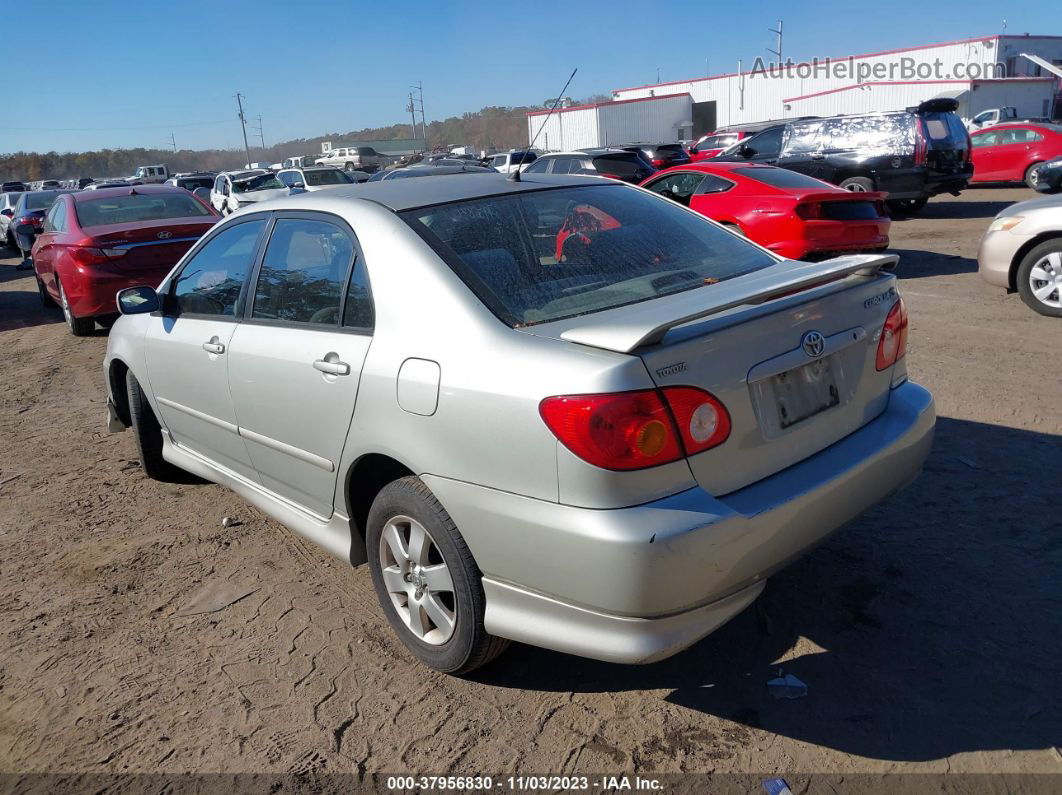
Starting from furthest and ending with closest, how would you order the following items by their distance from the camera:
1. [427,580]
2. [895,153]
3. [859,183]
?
[859,183] < [895,153] < [427,580]

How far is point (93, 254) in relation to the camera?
8867 millimetres

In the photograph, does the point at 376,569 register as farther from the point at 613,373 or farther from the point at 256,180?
the point at 256,180

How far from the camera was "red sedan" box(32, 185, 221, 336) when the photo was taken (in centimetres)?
885

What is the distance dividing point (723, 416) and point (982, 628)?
1495mm

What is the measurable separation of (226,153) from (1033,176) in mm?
144665

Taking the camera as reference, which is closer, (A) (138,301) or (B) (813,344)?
(B) (813,344)

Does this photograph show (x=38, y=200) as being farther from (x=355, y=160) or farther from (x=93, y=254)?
(x=355, y=160)

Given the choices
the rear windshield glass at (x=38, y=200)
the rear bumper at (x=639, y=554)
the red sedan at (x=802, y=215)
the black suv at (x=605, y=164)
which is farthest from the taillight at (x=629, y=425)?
the rear windshield glass at (x=38, y=200)

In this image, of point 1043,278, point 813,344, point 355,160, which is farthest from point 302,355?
point 355,160

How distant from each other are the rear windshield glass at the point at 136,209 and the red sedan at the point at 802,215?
20.4 ft

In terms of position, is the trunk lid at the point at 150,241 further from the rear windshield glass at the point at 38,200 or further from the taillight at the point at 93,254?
the rear windshield glass at the point at 38,200

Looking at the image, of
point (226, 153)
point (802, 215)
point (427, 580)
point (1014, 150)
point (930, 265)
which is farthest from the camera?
point (226, 153)

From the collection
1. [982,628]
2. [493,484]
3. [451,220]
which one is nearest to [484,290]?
[451,220]

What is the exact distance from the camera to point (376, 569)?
320cm
